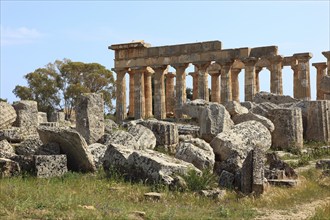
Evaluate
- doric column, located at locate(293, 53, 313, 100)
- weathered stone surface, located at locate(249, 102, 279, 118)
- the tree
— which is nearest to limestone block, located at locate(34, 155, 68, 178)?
weathered stone surface, located at locate(249, 102, 279, 118)

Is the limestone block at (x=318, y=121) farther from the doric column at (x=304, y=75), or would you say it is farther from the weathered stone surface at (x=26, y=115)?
the doric column at (x=304, y=75)

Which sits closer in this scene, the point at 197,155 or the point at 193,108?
the point at 197,155

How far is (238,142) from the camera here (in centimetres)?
1720

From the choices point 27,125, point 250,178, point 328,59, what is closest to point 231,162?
point 250,178

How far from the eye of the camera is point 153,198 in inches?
460

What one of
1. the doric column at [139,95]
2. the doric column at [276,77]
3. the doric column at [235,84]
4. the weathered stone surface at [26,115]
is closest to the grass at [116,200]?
the weathered stone surface at [26,115]

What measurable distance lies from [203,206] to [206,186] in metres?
1.49

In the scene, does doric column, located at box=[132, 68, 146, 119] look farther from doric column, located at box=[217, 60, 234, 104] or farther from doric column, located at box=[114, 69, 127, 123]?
doric column, located at box=[217, 60, 234, 104]

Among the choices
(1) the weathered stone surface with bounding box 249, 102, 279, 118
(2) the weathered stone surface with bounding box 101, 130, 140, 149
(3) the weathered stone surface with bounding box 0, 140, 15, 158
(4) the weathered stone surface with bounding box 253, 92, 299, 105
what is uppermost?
(4) the weathered stone surface with bounding box 253, 92, 299, 105

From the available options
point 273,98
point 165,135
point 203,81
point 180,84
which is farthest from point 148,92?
point 165,135

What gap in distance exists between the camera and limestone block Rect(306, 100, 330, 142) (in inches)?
924

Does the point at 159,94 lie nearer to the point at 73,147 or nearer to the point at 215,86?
the point at 215,86

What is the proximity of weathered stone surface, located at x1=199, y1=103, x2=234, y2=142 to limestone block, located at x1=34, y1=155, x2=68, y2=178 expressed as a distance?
24.4ft

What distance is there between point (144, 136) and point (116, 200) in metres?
6.78
